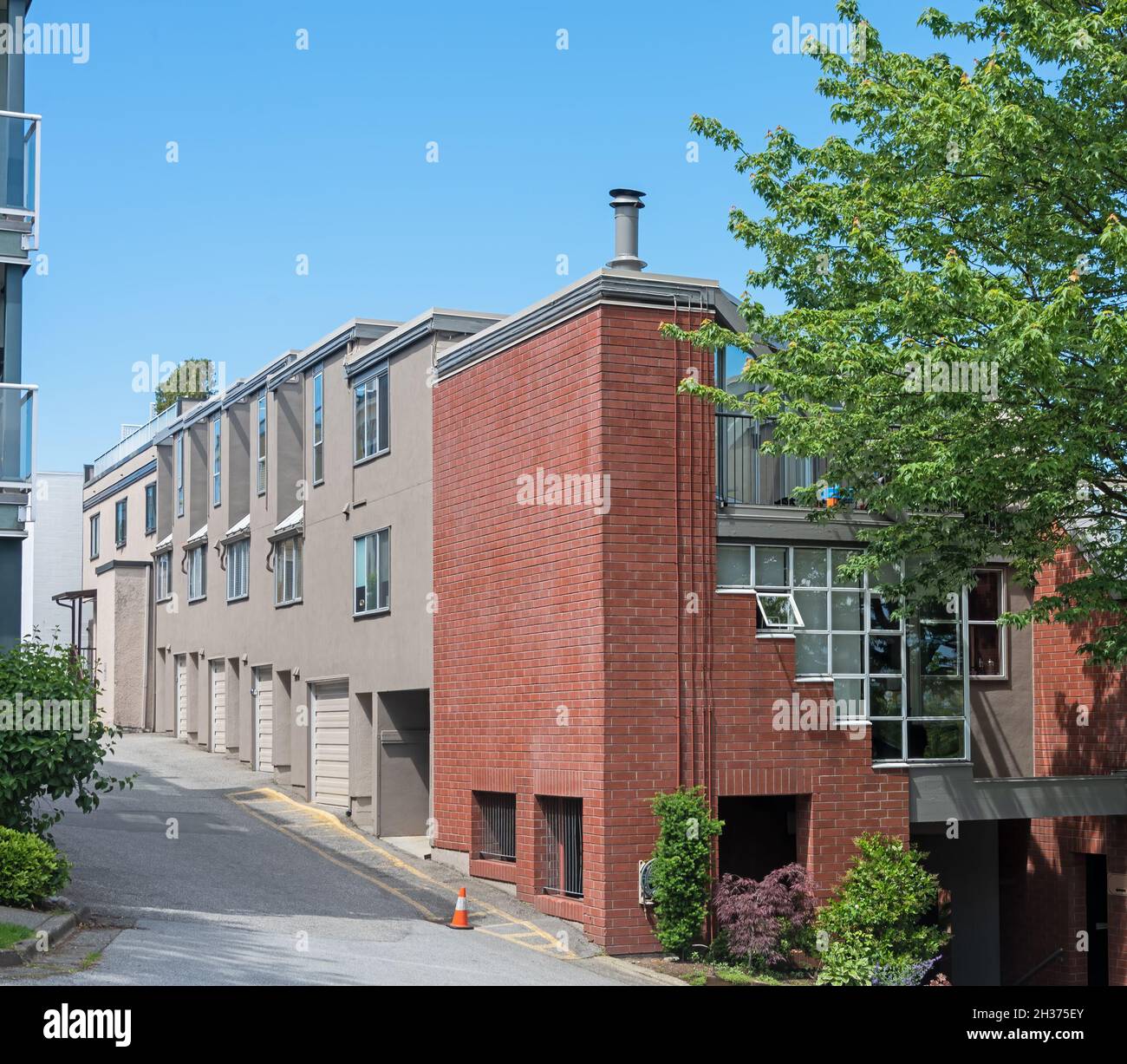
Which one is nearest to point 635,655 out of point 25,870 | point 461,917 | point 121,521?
point 461,917

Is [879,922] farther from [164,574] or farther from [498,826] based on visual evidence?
[164,574]

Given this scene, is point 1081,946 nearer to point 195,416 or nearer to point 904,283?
point 904,283

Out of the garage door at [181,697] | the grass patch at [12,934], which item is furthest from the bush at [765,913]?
the garage door at [181,697]

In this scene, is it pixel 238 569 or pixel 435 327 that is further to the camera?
pixel 238 569

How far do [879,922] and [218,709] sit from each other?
24.4 m

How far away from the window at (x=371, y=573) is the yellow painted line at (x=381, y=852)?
4024 millimetres

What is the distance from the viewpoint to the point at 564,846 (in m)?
21.5

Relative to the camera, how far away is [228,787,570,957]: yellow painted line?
20484 mm

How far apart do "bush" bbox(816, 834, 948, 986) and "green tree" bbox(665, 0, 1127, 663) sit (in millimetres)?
3691

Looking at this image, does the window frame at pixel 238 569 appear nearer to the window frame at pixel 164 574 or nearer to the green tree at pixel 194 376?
the window frame at pixel 164 574

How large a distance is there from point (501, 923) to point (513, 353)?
835cm

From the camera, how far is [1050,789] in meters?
22.7

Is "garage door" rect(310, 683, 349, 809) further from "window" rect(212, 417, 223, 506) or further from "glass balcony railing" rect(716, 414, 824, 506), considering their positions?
"glass balcony railing" rect(716, 414, 824, 506)
